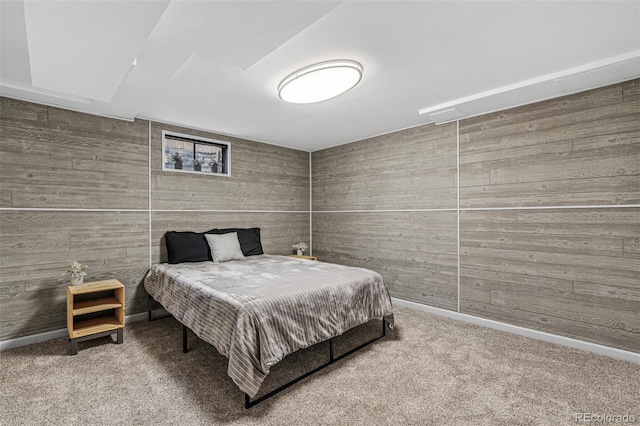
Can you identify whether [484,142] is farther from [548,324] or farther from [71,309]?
[71,309]

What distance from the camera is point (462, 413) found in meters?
1.92

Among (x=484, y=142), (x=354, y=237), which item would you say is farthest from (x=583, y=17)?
(x=354, y=237)

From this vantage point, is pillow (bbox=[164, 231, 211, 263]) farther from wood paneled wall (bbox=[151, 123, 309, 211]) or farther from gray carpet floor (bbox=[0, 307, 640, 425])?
gray carpet floor (bbox=[0, 307, 640, 425])

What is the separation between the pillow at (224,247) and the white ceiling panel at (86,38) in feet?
6.80

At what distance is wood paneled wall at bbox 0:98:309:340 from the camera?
2891 millimetres

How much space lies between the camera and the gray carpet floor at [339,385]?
190 centimetres

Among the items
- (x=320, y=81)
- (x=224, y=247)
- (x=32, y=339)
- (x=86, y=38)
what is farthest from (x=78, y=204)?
(x=320, y=81)

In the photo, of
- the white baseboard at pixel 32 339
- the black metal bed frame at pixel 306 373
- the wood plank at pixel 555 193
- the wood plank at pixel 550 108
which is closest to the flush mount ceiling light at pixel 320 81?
the wood plank at pixel 550 108

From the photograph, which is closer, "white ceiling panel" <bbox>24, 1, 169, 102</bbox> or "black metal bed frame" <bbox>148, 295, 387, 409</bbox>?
"white ceiling panel" <bbox>24, 1, 169, 102</bbox>

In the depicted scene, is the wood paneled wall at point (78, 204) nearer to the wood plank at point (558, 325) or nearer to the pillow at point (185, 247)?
the pillow at point (185, 247)

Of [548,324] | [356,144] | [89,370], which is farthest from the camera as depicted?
[356,144]

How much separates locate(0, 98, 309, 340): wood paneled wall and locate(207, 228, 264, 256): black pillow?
6.7 inches

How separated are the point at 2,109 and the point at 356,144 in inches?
158

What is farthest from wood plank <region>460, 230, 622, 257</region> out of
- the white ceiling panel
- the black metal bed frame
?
the white ceiling panel
